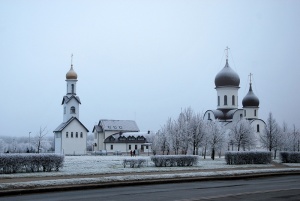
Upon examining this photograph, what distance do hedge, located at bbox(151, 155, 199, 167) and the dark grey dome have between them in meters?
44.3

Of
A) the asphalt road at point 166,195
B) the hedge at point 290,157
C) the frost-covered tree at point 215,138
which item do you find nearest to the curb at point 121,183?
the asphalt road at point 166,195

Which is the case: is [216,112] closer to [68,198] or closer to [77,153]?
[77,153]

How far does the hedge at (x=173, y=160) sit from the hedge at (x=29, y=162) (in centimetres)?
751

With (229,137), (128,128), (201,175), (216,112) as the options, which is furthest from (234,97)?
(201,175)

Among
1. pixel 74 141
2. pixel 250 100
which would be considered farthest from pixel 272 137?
pixel 74 141

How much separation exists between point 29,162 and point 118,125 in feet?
215

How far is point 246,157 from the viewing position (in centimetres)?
3484

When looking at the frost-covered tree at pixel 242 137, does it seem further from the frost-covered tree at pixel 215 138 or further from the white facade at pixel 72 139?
the white facade at pixel 72 139

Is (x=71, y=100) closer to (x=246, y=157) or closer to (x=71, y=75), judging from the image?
(x=71, y=75)

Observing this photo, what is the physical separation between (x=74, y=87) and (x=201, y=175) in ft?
178

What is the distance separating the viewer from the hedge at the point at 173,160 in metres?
30.2

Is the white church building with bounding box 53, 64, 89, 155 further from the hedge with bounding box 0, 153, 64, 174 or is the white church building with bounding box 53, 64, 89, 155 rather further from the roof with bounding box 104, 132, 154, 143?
the hedge with bounding box 0, 153, 64, 174

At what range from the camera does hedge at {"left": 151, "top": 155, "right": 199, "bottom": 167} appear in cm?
3025

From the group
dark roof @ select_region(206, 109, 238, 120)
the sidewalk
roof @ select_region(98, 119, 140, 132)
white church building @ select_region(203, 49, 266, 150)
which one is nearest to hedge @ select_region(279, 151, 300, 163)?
the sidewalk
